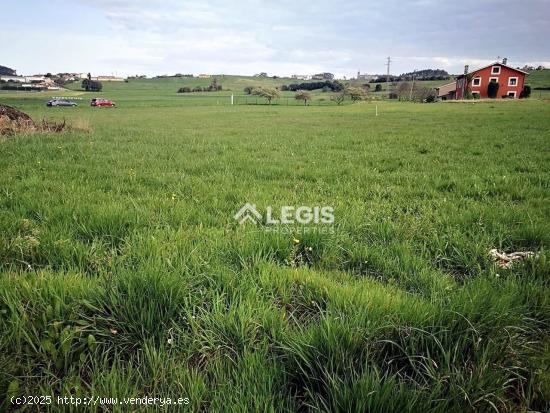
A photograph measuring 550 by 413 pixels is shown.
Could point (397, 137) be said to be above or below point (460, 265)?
above

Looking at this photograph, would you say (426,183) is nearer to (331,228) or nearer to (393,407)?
(331,228)

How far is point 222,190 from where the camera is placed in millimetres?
6355

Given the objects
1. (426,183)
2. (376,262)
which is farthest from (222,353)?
(426,183)

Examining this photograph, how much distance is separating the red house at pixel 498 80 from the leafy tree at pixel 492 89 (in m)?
0.77

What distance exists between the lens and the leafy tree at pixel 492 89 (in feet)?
250

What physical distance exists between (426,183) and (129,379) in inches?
271

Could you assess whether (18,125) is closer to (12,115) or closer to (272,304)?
(12,115)

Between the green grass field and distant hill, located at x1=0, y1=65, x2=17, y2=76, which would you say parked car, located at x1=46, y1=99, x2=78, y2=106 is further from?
distant hill, located at x1=0, y1=65, x2=17, y2=76
